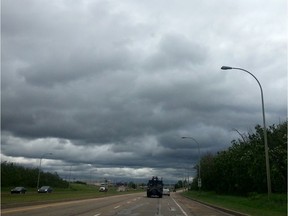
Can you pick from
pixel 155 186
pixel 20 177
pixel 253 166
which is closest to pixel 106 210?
pixel 253 166

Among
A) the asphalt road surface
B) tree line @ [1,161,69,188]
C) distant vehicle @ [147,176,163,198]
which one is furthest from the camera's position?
tree line @ [1,161,69,188]

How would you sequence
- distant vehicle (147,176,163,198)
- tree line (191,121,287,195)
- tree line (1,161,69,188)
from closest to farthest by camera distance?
tree line (191,121,287,195) < distant vehicle (147,176,163,198) < tree line (1,161,69,188)

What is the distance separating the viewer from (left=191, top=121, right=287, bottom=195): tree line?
53.2 meters

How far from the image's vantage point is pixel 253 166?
57750 millimetres

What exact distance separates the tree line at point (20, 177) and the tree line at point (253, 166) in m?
62.4

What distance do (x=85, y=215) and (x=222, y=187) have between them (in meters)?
60.5

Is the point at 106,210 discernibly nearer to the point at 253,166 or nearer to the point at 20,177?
the point at 253,166

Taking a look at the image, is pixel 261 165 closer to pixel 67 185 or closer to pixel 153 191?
pixel 153 191

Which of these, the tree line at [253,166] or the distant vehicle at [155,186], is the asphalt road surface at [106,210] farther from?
the distant vehicle at [155,186]

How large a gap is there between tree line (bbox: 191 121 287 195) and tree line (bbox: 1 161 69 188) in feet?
205

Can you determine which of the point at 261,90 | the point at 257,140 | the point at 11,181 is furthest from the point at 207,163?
the point at 261,90

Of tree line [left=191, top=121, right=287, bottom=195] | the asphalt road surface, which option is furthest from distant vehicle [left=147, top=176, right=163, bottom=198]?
the asphalt road surface

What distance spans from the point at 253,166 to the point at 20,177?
8771cm

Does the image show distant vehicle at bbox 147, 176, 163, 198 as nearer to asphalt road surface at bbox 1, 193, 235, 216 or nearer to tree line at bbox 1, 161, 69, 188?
asphalt road surface at bbox 1, 193, 235, 216
